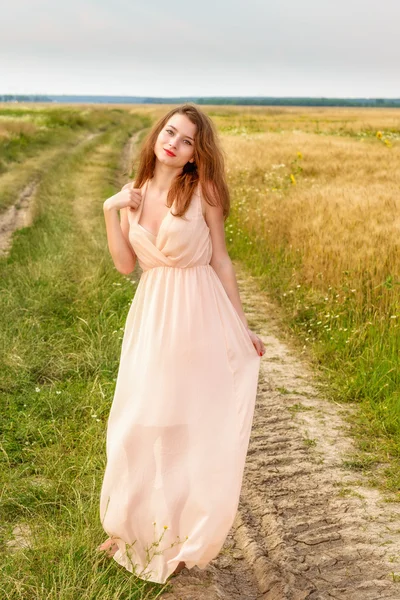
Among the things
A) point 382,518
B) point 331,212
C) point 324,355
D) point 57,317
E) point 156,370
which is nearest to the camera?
point 156,370

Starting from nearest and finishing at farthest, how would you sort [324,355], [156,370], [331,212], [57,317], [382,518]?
[156,370]
[382,518]
[324,355]
[57,317]
[331,212]

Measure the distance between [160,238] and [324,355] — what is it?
3577 millimetres

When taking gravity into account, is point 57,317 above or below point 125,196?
below

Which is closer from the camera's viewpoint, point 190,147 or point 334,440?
point 190,147

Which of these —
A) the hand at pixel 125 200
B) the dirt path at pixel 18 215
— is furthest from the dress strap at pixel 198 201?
the dirt path at pixel 18 215

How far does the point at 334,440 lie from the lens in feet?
16.2

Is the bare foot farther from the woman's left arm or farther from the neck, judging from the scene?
the neck

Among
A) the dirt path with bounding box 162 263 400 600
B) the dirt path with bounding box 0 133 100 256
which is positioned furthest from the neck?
the dirt path with bounding box 0 133 100 256

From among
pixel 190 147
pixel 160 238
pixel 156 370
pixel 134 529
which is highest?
pixel 190 147

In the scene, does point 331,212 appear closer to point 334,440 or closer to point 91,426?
point 334,440

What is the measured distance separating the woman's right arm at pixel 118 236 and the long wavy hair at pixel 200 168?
0.24 metres

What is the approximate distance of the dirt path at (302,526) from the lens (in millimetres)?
3416

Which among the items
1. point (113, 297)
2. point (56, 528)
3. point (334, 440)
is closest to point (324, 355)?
point (334, 440)

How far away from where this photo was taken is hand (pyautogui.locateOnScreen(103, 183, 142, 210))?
314 cm
